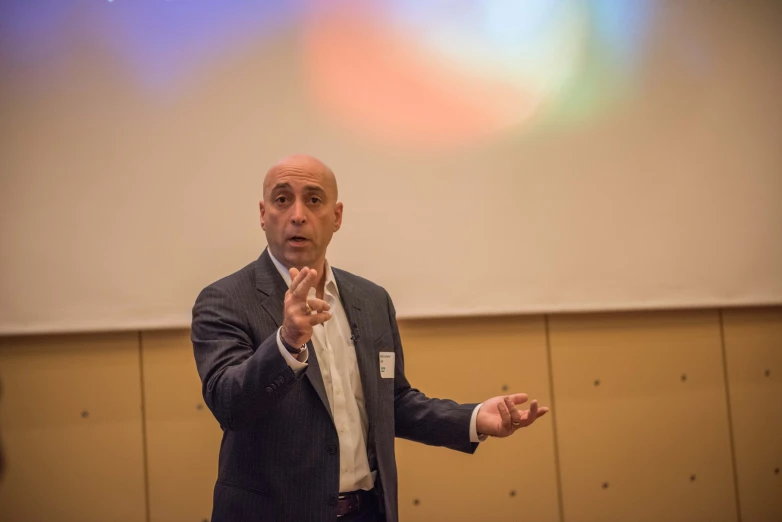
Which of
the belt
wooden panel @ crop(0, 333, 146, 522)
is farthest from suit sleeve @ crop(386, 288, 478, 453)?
wooden panel @ crop(0, 333, 146, 522)

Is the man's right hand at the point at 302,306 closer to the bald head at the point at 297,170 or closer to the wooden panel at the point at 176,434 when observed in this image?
the bald head at the point at 297,170

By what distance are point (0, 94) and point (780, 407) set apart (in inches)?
155

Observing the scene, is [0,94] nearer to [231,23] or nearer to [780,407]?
[231,23]

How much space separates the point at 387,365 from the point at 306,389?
314 mm

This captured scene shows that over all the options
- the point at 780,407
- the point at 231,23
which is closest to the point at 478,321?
the point at 780,407

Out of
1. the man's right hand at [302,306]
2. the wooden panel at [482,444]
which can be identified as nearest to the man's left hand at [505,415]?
the man's right hand at [302,306]

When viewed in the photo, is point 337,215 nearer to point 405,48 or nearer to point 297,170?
→ point 297,170

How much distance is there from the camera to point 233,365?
161 cm

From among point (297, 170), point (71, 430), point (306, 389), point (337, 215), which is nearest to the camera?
point (306, 389)

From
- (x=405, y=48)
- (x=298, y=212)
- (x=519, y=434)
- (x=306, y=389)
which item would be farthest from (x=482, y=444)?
(x=405, y=48)

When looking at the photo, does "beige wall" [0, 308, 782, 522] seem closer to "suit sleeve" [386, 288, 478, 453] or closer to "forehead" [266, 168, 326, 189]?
"suit sleeve" [386, 288, 478, 453]

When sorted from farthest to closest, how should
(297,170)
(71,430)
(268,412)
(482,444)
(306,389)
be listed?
1. (482,444)
2. (71,430)
3. (297,170)
4. (306,389)
5. (268,412)

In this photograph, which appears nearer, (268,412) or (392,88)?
(268,412)

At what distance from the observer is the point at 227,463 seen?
171cm
